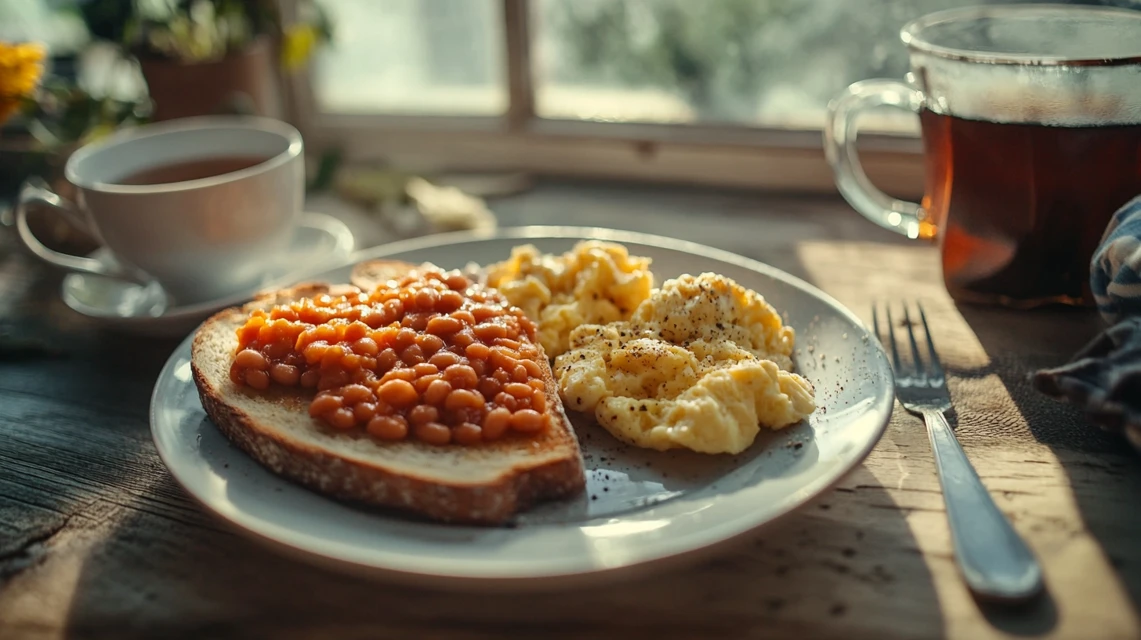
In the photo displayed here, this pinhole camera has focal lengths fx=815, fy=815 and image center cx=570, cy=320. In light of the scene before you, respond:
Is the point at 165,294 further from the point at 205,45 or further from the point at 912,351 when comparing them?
the point at 912,351

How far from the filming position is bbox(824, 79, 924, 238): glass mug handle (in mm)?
2303

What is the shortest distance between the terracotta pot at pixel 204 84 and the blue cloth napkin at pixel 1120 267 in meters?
2.67

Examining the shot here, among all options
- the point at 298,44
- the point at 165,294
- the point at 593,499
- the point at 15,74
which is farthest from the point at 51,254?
the point at 593,499

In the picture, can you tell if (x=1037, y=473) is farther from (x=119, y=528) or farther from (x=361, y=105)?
(x=361, y=105)

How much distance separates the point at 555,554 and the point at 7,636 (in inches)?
34.5

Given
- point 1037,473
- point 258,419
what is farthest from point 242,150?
point 1037,473

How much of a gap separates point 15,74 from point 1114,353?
3.11 m

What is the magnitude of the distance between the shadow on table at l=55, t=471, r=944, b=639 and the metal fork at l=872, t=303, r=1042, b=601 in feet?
0.28

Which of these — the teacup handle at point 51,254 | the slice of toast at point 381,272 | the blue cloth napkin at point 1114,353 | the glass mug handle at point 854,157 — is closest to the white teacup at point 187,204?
the teacup handle at point 51,254

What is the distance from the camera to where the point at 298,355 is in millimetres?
1667

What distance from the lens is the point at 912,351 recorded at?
1.94 metres

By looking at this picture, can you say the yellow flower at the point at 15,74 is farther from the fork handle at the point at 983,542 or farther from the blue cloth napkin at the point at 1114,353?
the blue cloth napkin at the point at 1114,353

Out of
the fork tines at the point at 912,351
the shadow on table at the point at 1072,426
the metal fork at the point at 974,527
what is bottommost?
the shadow on table at the point at 1072,426

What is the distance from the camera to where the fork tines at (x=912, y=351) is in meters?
1.83
